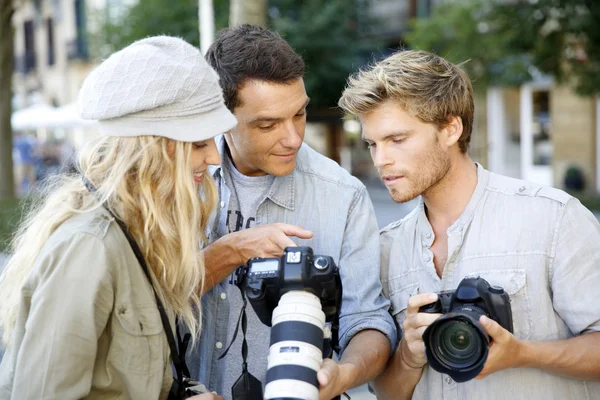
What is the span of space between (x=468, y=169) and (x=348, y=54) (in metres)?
17.2

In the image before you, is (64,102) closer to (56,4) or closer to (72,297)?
(56,4)

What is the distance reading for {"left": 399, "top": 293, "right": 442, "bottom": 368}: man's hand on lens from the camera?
2184mm

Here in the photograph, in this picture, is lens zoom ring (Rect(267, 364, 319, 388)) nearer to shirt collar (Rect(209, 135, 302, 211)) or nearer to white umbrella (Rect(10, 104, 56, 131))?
shirt collar (Rect(209, 135, 302, 211))

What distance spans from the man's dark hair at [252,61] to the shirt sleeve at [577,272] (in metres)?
1.04

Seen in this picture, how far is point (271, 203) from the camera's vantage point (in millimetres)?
2678

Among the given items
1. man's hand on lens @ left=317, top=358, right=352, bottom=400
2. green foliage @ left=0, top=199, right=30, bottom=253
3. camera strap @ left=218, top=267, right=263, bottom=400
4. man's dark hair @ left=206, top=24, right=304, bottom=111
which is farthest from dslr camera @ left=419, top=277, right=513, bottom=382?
green foliage @ left=0, top=199, right=30, bottom=253

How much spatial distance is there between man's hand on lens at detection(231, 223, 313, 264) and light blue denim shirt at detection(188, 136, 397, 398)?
273mm

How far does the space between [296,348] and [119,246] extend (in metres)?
0.53

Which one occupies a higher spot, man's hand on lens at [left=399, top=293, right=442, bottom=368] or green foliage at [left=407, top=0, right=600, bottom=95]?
green foliage at [left=407, top=0, right=600, bottom=95]

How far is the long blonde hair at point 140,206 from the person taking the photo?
202cm

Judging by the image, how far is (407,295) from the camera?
2535 millimetres

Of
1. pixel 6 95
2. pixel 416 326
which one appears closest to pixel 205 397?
pixel 416 326

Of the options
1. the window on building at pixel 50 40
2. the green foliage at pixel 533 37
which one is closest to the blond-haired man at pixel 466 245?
the green foliage at pixel 533 37

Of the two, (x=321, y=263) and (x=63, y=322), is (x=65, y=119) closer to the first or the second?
(x=321, y=263)
